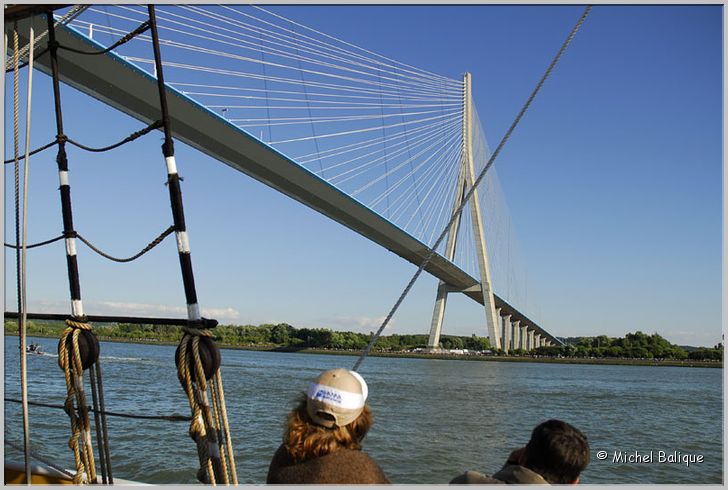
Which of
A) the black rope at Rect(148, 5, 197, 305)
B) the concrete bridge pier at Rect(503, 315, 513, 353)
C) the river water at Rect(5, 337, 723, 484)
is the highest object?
the black rope at Rect(148, 5, 197, 305)

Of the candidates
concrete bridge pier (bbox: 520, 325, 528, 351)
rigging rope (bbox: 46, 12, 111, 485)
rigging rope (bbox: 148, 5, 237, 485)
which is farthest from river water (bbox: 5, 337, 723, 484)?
concrete bridge pier (bbox: 520, 325, 528, 351)

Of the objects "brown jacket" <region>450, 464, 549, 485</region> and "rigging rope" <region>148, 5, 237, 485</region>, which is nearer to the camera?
"brown jacket" <region>450, 464, 549, 485</region>

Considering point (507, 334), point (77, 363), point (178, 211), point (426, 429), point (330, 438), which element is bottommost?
point (426, 429)

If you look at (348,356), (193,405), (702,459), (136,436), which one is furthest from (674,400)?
(348,356)

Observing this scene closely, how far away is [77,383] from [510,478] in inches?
45.4

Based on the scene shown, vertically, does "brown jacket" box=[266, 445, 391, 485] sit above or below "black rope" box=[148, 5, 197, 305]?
below

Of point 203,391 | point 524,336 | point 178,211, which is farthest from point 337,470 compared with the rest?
point 524,336

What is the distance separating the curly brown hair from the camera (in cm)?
105

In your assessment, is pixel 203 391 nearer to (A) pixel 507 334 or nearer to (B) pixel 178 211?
(B) pixel 178 211

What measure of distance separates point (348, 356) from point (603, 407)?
26.2 m

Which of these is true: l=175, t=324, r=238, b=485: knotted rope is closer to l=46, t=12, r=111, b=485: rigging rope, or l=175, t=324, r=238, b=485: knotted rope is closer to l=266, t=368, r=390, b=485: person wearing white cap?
l=46, t=12, r=111, b=485: rigging rope

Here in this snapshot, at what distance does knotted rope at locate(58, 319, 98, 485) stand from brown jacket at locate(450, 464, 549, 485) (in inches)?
41.5

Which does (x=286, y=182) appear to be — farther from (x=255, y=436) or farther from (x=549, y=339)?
(x=549, y=339)

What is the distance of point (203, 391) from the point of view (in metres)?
1.66
